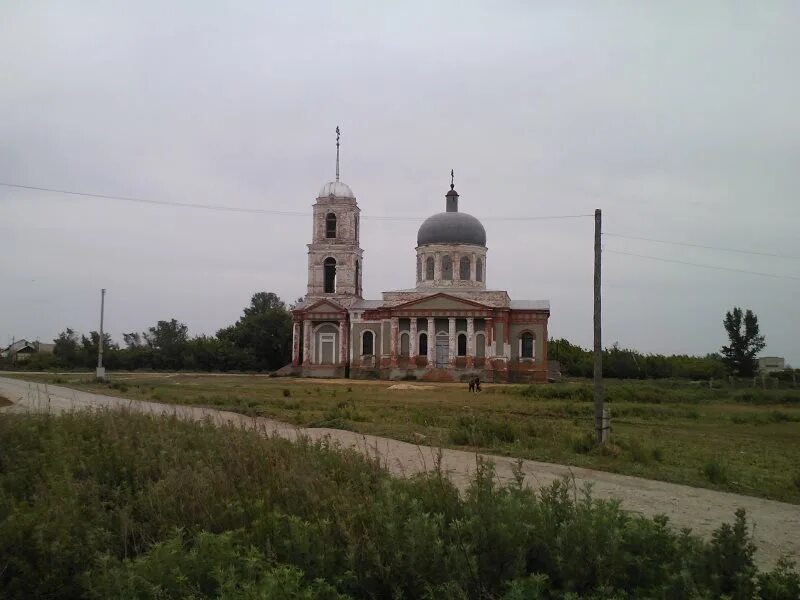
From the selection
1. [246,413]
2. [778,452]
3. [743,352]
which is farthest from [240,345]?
[778,452]

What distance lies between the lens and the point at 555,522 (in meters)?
6.96

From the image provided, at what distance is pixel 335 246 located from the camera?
67.8m

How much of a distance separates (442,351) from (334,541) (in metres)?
57.1

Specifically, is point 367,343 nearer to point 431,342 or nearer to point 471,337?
point 431,342

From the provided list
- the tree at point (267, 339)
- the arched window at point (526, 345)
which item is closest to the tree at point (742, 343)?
the arched window at point (526, 345)

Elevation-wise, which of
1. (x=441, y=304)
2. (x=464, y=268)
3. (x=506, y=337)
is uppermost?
(x=464, y=268)

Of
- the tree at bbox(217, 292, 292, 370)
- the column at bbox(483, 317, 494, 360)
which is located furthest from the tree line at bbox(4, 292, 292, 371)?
the column at bbox(483, 317, 494, 360)

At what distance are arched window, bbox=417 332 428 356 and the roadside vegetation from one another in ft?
179

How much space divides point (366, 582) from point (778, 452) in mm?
15555

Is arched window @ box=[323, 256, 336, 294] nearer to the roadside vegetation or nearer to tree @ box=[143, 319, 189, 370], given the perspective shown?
tree @ box=[143, 319, 189, 370]

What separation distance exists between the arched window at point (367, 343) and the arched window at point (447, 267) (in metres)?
8.24

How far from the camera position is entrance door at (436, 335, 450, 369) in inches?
2504

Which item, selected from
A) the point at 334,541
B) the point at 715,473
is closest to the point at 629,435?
the point at 715,473

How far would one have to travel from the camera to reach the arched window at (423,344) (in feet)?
211
